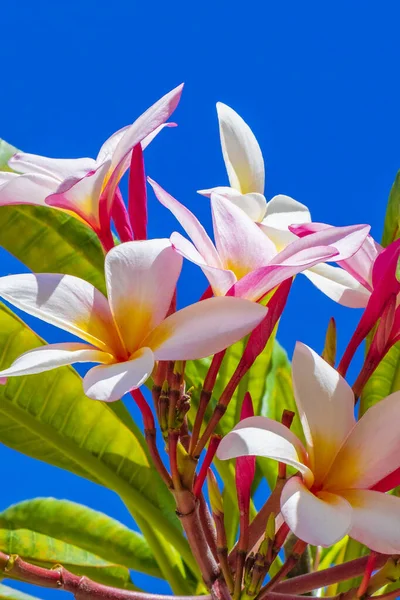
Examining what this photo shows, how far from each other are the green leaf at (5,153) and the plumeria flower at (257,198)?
1.65 ft

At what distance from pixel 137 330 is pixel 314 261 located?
106 mm

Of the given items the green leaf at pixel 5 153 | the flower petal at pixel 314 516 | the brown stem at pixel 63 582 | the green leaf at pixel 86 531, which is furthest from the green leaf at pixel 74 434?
the flower petal at pixel 314 516

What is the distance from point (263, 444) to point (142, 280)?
0.35 feet

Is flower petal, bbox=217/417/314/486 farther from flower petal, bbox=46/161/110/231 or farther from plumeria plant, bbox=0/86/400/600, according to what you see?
flower petal, bbox=46/161/110/231

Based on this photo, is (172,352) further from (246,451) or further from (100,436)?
(100,436)

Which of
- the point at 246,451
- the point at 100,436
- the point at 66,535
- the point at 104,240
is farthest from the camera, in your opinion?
the point at 66,535

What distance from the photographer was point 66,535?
1134mm

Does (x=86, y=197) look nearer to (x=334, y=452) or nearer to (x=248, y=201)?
(x=248, y=201)

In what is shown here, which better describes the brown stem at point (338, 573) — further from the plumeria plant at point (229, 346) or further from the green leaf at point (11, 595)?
the green leaf at point (11, 595)

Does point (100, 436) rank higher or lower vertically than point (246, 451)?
higher

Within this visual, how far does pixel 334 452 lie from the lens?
1.42ft

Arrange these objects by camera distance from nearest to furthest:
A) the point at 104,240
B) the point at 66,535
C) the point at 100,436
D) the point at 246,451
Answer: the point at 246,451 < the point at 104,240 < the point at 100,436 < the point at 66,535

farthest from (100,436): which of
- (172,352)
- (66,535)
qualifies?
(172,352)

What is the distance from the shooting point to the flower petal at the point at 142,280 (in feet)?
1.33
